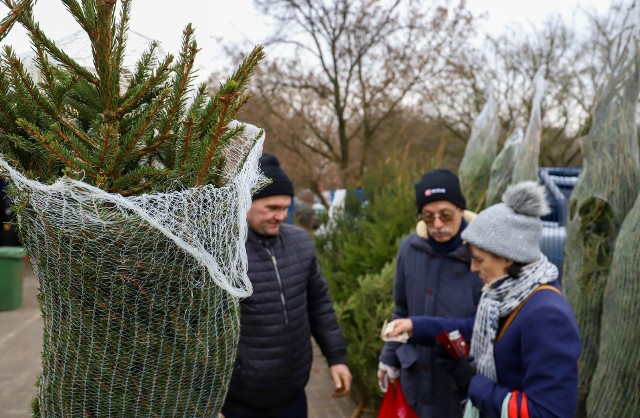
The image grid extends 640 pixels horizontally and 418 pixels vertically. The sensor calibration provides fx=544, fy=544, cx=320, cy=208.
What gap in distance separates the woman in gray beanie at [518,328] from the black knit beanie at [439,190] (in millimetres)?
605

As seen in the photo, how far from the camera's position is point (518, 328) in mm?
1970

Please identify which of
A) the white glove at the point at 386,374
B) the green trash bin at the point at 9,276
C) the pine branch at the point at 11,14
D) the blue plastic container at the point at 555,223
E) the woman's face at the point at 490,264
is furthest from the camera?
the green trash bin at the point at 9,276

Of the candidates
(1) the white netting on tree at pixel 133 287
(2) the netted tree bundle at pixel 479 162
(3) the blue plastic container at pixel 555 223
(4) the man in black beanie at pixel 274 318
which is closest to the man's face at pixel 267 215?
(4) the man in black beanie at pixel 274 318

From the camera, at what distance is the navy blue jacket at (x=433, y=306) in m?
2.69

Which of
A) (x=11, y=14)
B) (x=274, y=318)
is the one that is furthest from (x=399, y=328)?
(x=11, y=14)

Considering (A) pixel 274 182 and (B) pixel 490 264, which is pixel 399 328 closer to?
(B) pixel 490 264

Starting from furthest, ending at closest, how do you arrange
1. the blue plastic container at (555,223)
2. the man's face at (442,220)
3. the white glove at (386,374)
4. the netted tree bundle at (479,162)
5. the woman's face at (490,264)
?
1. the netted tree bundle at (479,162)
2. the blue plastic container at (555,223)
3. the white glove at (386,374)
4. the man's face at (442,220)
5. the woman's face at (490,264)

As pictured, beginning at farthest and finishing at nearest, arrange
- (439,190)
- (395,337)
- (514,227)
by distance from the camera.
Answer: (439,190)
(395,337)
(514,227)

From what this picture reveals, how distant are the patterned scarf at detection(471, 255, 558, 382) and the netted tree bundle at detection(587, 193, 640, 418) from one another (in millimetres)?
1025

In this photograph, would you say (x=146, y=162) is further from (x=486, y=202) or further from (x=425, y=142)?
(x=425, y=142)

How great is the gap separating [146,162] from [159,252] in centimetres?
24

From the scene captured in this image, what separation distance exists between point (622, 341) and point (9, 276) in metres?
7.83

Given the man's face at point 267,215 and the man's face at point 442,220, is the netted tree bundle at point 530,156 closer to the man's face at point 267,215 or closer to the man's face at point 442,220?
the man's face at point 442,220

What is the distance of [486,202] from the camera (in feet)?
18.2
